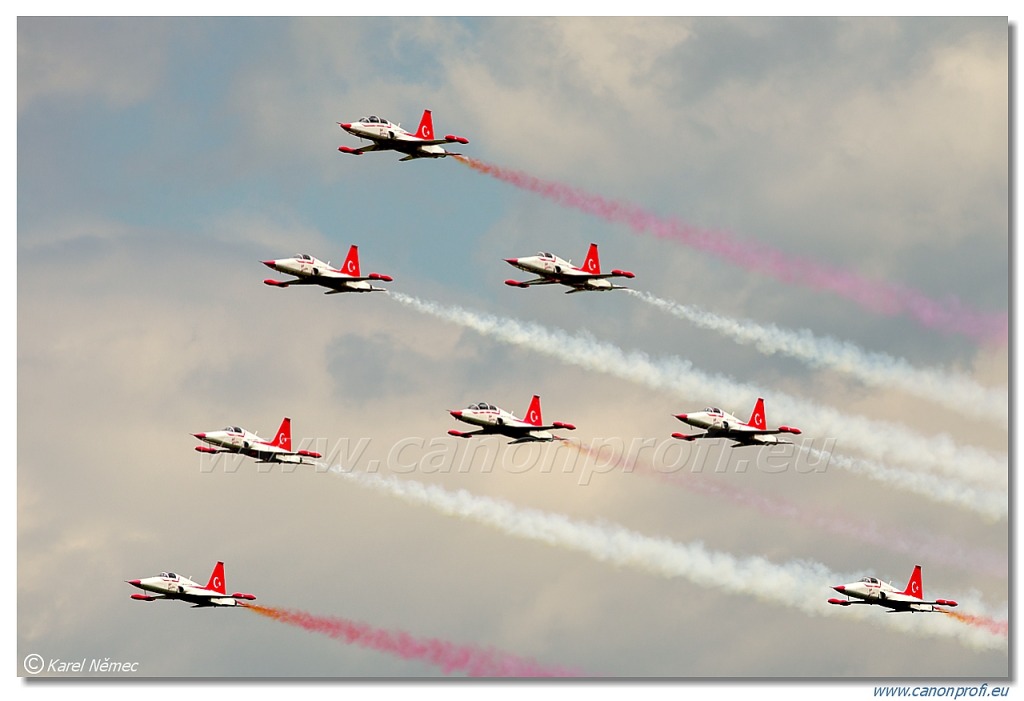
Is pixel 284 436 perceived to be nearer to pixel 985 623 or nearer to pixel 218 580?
pixel 218 580

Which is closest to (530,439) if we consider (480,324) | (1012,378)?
(480,324)

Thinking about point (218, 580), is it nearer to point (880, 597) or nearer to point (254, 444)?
point (254, 444)

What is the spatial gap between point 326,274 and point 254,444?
11739 millimetres

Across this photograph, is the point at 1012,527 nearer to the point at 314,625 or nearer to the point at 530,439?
the point at 530,439

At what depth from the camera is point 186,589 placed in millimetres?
155000

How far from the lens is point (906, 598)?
509ft

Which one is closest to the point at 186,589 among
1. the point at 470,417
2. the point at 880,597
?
the point at 470,417

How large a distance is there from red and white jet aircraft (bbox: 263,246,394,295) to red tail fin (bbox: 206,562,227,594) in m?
18.9

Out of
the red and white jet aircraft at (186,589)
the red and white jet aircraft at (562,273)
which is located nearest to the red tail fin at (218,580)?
the red and white jet aircraft at (186,589)

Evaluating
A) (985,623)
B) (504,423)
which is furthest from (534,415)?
(985,623)

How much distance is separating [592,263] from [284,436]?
22631mm

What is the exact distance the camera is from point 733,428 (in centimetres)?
15225

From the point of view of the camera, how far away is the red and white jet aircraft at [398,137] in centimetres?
15088

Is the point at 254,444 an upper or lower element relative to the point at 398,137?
lower
